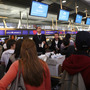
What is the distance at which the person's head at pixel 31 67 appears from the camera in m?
1.25

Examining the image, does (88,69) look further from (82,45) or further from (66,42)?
(66,42)

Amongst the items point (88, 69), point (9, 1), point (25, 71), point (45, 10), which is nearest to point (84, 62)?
point (88, 69)

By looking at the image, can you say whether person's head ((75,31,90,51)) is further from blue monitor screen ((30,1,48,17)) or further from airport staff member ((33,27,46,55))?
blue monitor screen ((30,1,48,17))

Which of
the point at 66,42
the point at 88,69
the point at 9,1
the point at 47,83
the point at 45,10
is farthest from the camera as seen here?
the point at 9,1

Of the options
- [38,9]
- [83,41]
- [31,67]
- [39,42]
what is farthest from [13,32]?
[83,41]

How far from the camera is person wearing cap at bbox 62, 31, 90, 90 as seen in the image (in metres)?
1.13

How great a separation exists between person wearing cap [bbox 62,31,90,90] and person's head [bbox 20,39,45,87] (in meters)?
0.32

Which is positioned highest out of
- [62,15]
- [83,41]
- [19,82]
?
[62,15]

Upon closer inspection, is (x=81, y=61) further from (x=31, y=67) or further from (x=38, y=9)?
(x=38, y=9)

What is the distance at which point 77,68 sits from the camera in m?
1.16

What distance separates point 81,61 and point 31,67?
55 centimetres

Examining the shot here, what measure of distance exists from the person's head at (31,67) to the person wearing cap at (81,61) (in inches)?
12.6

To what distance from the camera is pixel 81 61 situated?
118 cm

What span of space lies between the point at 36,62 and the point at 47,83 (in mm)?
339
